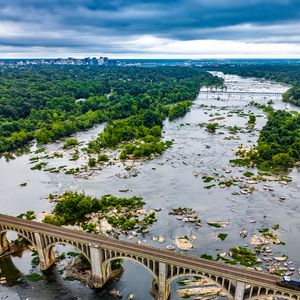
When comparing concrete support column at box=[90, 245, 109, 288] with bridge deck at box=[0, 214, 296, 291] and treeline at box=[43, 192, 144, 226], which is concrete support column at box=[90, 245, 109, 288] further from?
treeline at box=[43, 192, 144, 226]

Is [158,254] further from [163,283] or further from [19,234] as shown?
[19,234]

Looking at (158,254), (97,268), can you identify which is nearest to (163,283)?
(158,254)

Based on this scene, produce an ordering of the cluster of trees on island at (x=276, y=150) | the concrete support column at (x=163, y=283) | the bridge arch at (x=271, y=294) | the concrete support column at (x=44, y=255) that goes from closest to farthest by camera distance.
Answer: the bridge arch at (x=271, y=294) < the concrete support column at (x=163, y=283) < the concrete support column at (x=44, y=255) < the cluster of trees on island at (x=276, y=150)

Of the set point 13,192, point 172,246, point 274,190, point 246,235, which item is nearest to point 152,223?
point 172,246

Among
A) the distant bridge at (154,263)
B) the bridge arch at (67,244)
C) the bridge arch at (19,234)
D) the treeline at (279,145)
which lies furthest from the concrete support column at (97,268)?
the treeline at (279,145)

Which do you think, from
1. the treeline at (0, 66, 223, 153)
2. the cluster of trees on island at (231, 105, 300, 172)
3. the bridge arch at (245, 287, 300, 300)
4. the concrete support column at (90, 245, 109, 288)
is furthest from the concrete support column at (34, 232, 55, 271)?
the treeline at (0, 66, 223, 153)

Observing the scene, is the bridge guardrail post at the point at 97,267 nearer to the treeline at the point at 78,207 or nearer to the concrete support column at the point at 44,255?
the concrete support column at the point at 44,255

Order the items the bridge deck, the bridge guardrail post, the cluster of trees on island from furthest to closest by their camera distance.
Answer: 1. the cluster of trees on island
2. the bridge guardrail post
3. the bridge deck
